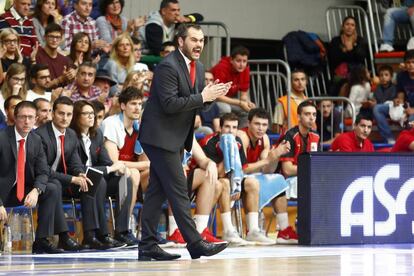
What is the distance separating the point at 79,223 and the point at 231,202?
1752 mm

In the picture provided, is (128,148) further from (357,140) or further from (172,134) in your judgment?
(357,140)

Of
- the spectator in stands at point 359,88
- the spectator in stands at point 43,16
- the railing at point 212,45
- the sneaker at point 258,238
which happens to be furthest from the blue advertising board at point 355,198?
the railing at point 212,45

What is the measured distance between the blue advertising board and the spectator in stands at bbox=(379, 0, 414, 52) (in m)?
6.99

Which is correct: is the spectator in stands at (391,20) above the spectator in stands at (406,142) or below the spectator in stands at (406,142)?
above

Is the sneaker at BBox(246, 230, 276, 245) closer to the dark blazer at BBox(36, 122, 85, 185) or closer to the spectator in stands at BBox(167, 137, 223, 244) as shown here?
the spectator in stands at BBox(167, 137, 223, 244)

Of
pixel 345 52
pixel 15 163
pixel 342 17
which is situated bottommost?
pixel 15 163

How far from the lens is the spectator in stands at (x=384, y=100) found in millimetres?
17406

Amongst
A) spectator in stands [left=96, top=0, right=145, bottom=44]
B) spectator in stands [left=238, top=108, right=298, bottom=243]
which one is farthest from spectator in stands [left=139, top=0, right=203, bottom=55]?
spectator in stands [left=238, top=108, right=298, bottom=243]

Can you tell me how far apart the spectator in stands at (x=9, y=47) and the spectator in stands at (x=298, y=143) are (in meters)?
3.50

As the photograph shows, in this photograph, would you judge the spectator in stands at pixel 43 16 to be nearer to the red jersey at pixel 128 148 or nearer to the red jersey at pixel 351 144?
the red jersey at pixel 128 148

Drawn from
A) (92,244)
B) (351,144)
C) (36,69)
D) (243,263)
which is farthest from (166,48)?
(243,263)

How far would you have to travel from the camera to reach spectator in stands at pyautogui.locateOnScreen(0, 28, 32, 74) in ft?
46.1

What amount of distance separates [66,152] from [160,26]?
17.2 ft

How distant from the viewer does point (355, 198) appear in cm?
1248
